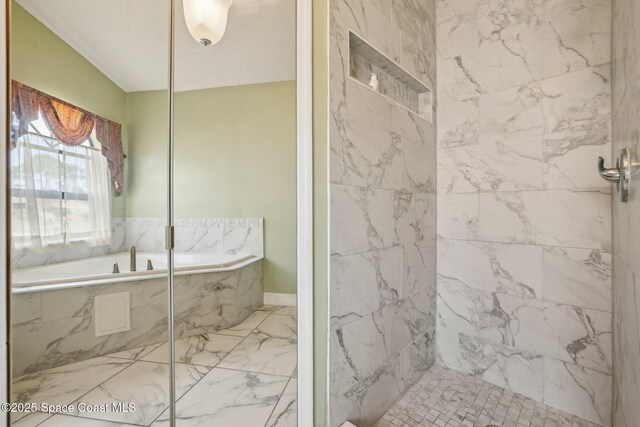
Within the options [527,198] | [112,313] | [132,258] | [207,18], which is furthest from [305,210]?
[527,198]

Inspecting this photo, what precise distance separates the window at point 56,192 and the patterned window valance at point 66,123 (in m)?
0.02

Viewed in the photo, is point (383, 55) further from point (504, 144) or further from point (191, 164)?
point (191, 164)

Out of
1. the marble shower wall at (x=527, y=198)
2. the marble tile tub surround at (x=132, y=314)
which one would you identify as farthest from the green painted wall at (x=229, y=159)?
the marble shower wall at (x=527, y=198)

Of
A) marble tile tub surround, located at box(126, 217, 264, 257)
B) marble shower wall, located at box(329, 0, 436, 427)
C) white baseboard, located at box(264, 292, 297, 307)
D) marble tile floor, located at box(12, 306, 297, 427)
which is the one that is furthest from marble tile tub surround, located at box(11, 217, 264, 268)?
marble shower wall, located at box(329, 0, 436, 427)

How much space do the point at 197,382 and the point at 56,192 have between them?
1146 mm

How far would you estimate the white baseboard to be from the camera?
1.59 m

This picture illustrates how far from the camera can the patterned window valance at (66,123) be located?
0.89 m

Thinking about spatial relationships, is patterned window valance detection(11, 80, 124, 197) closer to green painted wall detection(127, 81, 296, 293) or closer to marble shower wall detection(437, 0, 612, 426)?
green painted wall detection(127, 81, 296, 293)

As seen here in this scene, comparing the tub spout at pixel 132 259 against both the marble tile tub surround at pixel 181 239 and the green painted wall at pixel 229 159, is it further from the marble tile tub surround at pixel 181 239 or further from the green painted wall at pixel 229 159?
the green painted wall at pixel 229 159

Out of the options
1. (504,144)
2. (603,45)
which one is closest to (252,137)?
(504,144)

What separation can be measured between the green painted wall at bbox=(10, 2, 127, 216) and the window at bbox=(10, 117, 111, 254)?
0.11m

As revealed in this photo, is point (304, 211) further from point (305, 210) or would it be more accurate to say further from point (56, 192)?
point (56, 192)

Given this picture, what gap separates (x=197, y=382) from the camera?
1.54 meters

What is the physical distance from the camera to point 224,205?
5.60ft
